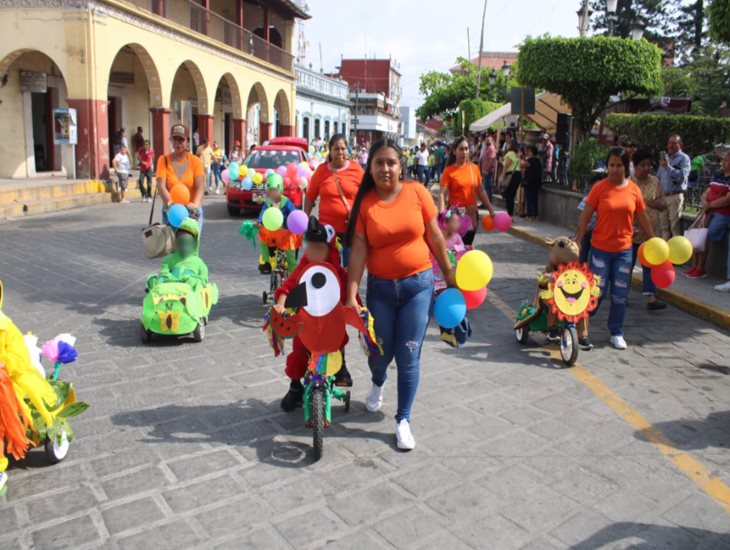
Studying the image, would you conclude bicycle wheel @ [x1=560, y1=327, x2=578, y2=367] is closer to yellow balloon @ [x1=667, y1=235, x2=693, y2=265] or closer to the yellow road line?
the yellow road line

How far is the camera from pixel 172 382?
5207 mm

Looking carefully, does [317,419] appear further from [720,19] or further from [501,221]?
[720,19]

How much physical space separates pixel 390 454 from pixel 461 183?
4771 mm

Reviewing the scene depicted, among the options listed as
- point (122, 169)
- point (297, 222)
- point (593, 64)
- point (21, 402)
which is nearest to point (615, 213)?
point (297, 222)

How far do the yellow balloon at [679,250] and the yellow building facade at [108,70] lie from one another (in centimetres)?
1671

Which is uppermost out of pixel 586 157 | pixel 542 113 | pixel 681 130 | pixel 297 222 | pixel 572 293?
pixel 542 113

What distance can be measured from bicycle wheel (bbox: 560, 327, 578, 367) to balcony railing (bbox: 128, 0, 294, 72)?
796 inches

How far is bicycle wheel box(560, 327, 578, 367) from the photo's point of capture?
5.85 m

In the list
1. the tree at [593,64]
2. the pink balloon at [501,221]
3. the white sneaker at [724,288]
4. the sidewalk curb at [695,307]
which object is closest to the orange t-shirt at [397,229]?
the pink balloon at [501,221]

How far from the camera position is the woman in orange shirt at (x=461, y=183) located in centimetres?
820

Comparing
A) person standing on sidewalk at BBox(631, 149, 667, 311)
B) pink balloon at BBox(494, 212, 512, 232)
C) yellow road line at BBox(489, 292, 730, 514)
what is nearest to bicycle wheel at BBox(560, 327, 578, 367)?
yellow road line at BBox(489, 292, 730, 514)

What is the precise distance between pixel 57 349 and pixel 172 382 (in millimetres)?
1347

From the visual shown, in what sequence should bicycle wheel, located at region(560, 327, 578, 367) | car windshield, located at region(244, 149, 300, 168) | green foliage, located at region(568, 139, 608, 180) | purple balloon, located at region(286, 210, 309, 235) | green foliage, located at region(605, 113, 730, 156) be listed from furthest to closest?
car windshield, located at region(244, 149, 300, 168), green foliage, located at region(568, 139, 608, 180), green foliage, located at region(605, 113, 730, 156), bicycle wheel, located at region(560, 327, 578, 367), purple balloon, located at region(286, 210, 309, 235)

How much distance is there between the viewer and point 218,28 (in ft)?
95.9
